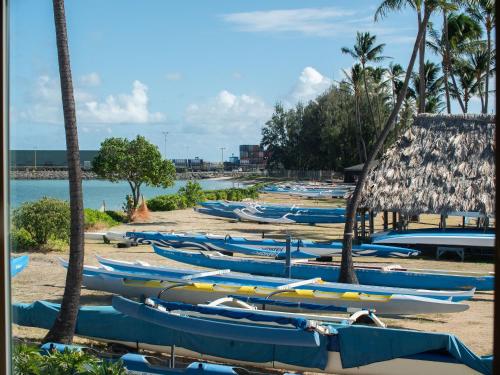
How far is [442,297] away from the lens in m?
7.21

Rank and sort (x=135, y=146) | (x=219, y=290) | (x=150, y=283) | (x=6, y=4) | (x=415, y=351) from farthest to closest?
(x=135, y=146), (x=150, y=283), (x=219, y=290), (x=415, y=351), (x=6, y=4)

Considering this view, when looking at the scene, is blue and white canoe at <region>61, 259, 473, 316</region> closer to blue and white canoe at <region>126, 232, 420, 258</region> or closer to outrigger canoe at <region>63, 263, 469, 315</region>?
outrigger canoe at <region>63, 263, 469, 315</region>

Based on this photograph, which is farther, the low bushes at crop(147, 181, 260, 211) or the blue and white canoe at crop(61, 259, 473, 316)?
the low bushes at crop(147, 181, 260, 211)

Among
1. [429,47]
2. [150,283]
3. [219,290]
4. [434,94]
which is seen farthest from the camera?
[434,94]

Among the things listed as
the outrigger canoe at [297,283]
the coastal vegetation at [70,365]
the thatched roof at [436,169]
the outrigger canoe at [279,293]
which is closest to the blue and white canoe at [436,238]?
the thatched roof at [436,169]

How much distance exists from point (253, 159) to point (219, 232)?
40.2 feet

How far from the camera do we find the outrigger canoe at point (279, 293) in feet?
22.6

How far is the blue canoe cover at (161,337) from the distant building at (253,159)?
66.6ft

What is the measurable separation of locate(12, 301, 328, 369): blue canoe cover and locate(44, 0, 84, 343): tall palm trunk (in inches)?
6.0

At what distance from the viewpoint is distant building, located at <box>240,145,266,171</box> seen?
2703cm

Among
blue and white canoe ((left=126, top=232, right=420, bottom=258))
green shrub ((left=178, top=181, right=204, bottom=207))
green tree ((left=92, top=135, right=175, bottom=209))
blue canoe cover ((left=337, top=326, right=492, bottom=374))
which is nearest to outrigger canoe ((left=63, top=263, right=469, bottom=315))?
blue canoe cover ((left=337, top=326, right=492, bottom=374))

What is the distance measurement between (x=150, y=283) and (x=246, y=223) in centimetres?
1270

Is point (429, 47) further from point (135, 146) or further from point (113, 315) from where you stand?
point (113, 315)

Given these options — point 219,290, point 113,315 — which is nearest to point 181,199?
point 219,290
